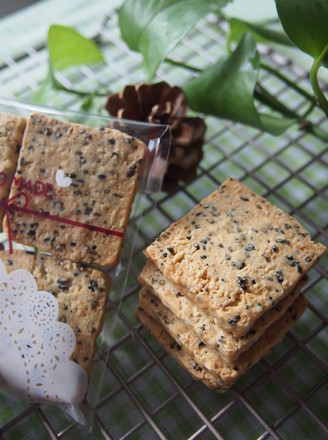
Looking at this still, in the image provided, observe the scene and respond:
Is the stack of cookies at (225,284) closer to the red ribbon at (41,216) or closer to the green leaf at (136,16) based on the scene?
the red ribbon at (41,216)

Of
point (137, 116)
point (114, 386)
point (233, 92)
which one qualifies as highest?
point (233, 92)

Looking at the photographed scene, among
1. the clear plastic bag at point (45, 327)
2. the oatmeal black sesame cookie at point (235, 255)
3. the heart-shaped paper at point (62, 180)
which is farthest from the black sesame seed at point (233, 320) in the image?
the heart-shaped paper at point (62, 180)

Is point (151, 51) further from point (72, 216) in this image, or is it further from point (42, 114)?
point (72, 216)

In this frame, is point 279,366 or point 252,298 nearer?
point 252,298

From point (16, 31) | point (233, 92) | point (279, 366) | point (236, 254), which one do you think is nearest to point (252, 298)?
point (236, 254)

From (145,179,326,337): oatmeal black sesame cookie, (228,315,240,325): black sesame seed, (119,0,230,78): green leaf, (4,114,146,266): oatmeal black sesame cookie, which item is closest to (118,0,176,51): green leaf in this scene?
(119,0,230,78): green leaf

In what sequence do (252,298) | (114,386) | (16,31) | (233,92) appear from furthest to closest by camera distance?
(16,31) < (233,92) < (114,386) < (252,298)
